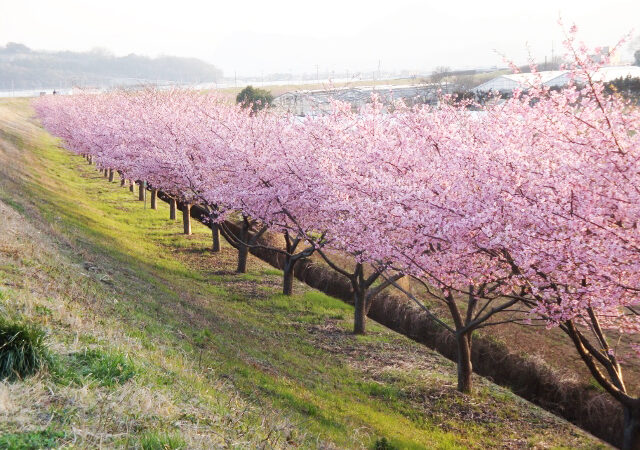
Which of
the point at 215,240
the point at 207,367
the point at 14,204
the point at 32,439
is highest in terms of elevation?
the point at 32,439

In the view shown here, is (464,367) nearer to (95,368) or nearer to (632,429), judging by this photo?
(632,429)

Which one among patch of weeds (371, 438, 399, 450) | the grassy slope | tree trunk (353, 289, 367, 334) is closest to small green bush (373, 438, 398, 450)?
patch of weeds (371, 438, 399, 450)

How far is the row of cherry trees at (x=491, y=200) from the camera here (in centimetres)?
1039

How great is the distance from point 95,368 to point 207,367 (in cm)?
409

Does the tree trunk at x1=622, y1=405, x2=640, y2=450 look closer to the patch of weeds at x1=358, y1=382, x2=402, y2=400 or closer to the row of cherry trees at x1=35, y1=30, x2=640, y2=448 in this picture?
the row of cherry trees at x1=35, y1=30, x2=640, y2=448

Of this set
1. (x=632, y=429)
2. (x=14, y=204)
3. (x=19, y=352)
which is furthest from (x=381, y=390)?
(x=14, y=204)

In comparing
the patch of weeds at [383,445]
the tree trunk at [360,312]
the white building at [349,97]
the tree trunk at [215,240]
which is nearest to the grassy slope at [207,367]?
the patch of weeds at [383,445]

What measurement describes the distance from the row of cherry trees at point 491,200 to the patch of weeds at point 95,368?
22.5 feet

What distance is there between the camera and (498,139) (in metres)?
14.0

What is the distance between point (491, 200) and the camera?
1184 centimetres

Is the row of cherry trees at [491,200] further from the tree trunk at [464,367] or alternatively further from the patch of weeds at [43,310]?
the patch of weeds at [43,310]

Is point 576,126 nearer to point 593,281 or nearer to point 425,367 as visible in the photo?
point 593,281

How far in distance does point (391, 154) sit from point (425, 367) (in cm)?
710

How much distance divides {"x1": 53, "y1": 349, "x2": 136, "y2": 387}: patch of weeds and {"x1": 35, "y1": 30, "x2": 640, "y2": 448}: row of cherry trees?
6863mm
